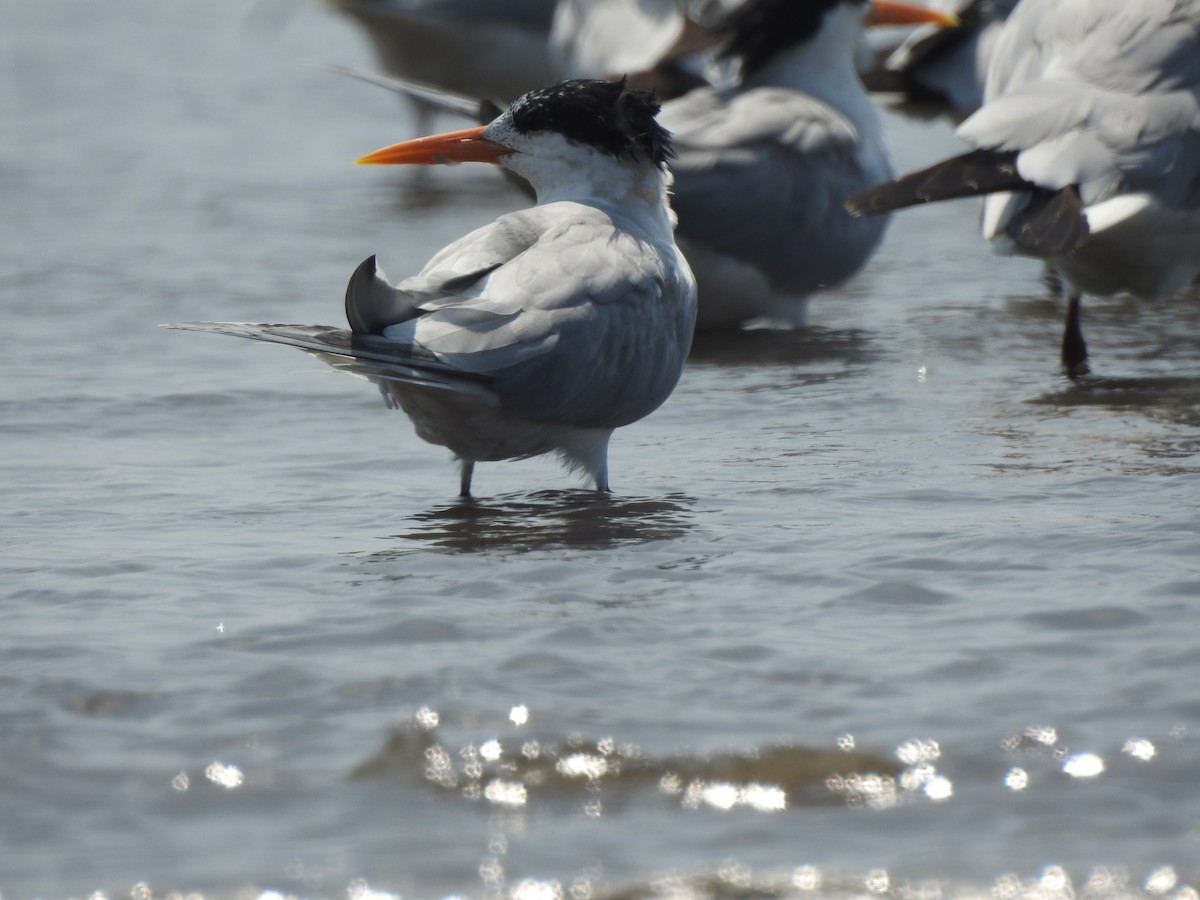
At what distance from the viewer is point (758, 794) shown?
2502mm

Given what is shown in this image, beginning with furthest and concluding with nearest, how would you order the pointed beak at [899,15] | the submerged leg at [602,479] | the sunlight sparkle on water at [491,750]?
the pointed beak at [899,15] < the submerged leg at [602,479] < the sunlight sparkle on water at [491,750]

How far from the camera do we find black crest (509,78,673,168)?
14.5 feet

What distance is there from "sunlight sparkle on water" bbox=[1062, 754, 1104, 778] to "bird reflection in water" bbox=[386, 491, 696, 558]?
136 centimetres

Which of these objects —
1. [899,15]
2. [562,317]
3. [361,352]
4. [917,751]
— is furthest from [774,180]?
[917,751]

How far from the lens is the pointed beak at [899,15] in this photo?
6.95 metres

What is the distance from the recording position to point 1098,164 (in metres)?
5.02

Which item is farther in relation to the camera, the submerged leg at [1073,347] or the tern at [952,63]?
the tern at [952,63]

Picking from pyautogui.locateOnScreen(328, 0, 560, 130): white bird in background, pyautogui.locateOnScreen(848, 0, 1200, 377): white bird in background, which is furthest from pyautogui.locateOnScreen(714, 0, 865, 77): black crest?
pyautogui.locateOnScreen(328, 0, 560, 130): white bird in background

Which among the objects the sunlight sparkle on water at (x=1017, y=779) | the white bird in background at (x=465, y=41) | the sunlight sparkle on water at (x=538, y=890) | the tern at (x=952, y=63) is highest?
the sunlight sparkle on water at (x=1017, y=779)

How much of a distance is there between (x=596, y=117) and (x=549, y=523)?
1.04 meters

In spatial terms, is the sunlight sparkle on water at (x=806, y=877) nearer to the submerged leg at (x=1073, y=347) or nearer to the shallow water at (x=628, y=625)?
the shallow water at (x=628, y=625)

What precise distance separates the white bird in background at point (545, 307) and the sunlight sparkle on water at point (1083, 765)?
5.25 ft

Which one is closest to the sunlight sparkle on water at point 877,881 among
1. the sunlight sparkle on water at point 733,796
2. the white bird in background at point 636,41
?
the sunlight sparkle on water at point 733,796

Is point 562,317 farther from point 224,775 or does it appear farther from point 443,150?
point 224,775
